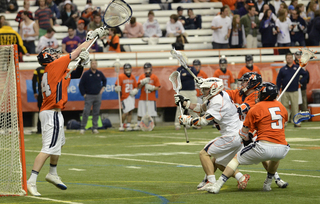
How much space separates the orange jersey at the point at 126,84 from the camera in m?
18.0

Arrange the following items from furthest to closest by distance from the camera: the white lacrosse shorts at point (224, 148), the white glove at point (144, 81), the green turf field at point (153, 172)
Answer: the white glove at point (144, 81) < the white lacrosse shorts at point (224, 148) < the green turf field at point (153, 172)

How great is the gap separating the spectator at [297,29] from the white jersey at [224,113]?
49.0ft

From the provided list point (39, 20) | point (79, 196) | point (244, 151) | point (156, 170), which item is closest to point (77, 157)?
point (156, 170)

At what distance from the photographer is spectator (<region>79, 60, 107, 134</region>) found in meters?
16.7

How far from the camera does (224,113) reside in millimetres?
7500

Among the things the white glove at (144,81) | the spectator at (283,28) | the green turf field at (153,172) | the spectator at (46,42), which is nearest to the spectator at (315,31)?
the spectator at (283,28)

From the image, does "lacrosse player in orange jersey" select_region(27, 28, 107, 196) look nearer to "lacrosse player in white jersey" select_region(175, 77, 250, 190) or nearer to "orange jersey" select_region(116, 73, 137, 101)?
"lacrosse player in white jersey" select_region(175, 77, 250, 190)

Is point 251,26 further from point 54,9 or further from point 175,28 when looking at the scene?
point 54,9

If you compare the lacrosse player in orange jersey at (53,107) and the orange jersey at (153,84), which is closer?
the lacrosse player in orange jersey at (53,107)

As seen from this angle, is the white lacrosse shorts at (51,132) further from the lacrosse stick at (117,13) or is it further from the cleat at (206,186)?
the cleat at (206,186)

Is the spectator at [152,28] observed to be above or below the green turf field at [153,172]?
above

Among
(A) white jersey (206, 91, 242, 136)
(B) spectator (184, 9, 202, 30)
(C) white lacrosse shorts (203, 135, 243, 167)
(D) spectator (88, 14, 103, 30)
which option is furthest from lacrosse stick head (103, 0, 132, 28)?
(B) spectator (184, 9, 202, 30)

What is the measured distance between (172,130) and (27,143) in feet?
15.9

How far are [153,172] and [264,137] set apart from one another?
2.76 m
